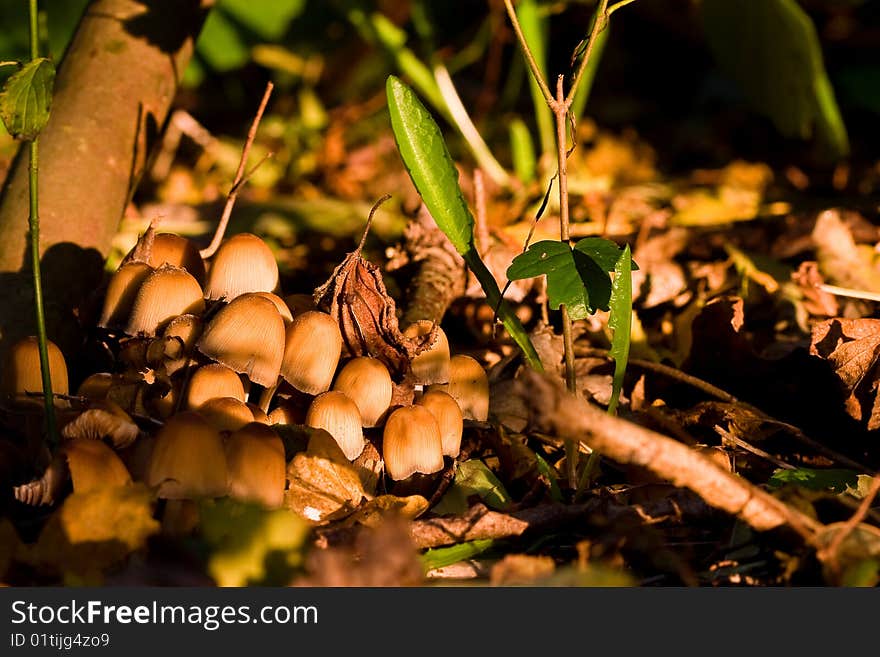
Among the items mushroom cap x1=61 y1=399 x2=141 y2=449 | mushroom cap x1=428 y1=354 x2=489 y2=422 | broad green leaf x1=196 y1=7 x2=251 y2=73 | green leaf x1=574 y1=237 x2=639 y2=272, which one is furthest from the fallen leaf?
broad green leaf x1=196 y1=7 x2=251 y2=73

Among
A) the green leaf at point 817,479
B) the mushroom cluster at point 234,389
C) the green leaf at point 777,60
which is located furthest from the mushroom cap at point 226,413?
the green leaf at point 777,60

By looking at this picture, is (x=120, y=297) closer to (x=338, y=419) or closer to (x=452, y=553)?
(x=338, y=419)

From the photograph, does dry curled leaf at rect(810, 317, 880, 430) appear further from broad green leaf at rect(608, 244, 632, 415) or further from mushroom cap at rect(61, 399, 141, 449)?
mushroom cap at rect(61, 399, 141, 449)

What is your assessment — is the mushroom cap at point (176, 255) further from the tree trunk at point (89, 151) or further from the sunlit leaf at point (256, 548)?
the sunlit leaf at point (256, 548)

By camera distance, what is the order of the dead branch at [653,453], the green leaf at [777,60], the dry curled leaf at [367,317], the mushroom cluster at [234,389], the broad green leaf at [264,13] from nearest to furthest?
the dead branch at [653,453] < the mushroom cluster at [234,389] < the dry curled leaf at [367,317] < the green leaf at [777,60] < the broad green leaf at [264,13]

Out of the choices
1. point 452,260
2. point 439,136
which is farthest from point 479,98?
point 439,136

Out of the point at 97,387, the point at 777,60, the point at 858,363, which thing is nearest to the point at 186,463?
the point at 97,387

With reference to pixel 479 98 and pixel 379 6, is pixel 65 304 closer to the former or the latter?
pixel 379 6

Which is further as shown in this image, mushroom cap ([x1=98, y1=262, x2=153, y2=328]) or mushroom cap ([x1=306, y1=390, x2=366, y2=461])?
mushroom cap ([x1=98, y1=262, x2=153, y2=328])
